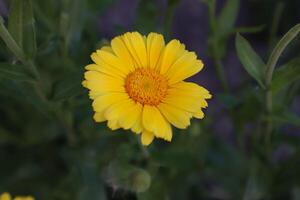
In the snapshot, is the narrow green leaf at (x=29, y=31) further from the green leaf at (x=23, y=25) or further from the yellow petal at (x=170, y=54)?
the yellow petal at (x=170, y=54)

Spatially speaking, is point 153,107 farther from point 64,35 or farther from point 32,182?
point 32,182

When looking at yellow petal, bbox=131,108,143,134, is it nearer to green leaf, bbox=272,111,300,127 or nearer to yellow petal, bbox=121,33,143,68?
yellow petal, bbox=121,33,143,68

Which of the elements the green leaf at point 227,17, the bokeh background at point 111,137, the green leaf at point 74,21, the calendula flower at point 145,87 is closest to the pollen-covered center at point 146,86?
the calendula flower at point 145,87

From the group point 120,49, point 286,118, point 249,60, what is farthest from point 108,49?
point 286,118

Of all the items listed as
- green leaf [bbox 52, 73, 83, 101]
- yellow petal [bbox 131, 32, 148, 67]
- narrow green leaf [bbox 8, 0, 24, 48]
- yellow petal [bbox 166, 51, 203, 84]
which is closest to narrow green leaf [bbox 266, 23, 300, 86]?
yellow petal [bbox 166, 51, 203, 84]

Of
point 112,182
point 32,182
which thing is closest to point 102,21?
point 32,182

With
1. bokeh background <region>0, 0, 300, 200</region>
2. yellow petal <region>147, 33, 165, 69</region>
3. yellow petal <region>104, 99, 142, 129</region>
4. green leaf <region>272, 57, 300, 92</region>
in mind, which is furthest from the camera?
bokeh background <region>0, 0, 300, 200</region>
